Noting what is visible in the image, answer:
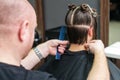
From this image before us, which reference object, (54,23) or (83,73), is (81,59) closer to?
(83,73)

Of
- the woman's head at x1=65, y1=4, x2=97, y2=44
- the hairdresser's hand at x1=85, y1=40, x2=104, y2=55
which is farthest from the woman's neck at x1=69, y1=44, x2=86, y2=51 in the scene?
the hairdresser's hand at x1=85, y1=40, x2=104, y2=55

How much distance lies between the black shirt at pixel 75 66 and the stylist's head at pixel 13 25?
63 cm

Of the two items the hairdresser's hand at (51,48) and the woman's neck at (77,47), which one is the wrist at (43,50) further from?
the woman's neck at (77,47)

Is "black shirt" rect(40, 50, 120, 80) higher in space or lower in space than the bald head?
lower

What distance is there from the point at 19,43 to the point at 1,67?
0.39ft

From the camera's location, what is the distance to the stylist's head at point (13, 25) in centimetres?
95

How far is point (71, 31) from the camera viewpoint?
5.29 feet

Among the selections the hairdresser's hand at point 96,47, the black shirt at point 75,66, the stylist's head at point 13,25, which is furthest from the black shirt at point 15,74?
the black shirt at point 75,66

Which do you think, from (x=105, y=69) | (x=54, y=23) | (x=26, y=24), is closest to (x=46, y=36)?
(x=54, y=23)

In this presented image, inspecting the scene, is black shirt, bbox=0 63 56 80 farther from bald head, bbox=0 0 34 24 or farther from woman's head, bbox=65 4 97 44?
woman's head, bbox=65 4 97 44

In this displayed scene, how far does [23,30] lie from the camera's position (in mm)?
974

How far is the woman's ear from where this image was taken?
97 cm

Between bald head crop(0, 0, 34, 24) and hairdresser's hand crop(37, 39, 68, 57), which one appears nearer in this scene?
bald head crop(0, 0, 34, 24)

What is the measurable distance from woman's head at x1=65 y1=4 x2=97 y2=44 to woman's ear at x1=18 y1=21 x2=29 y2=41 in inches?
24.8
